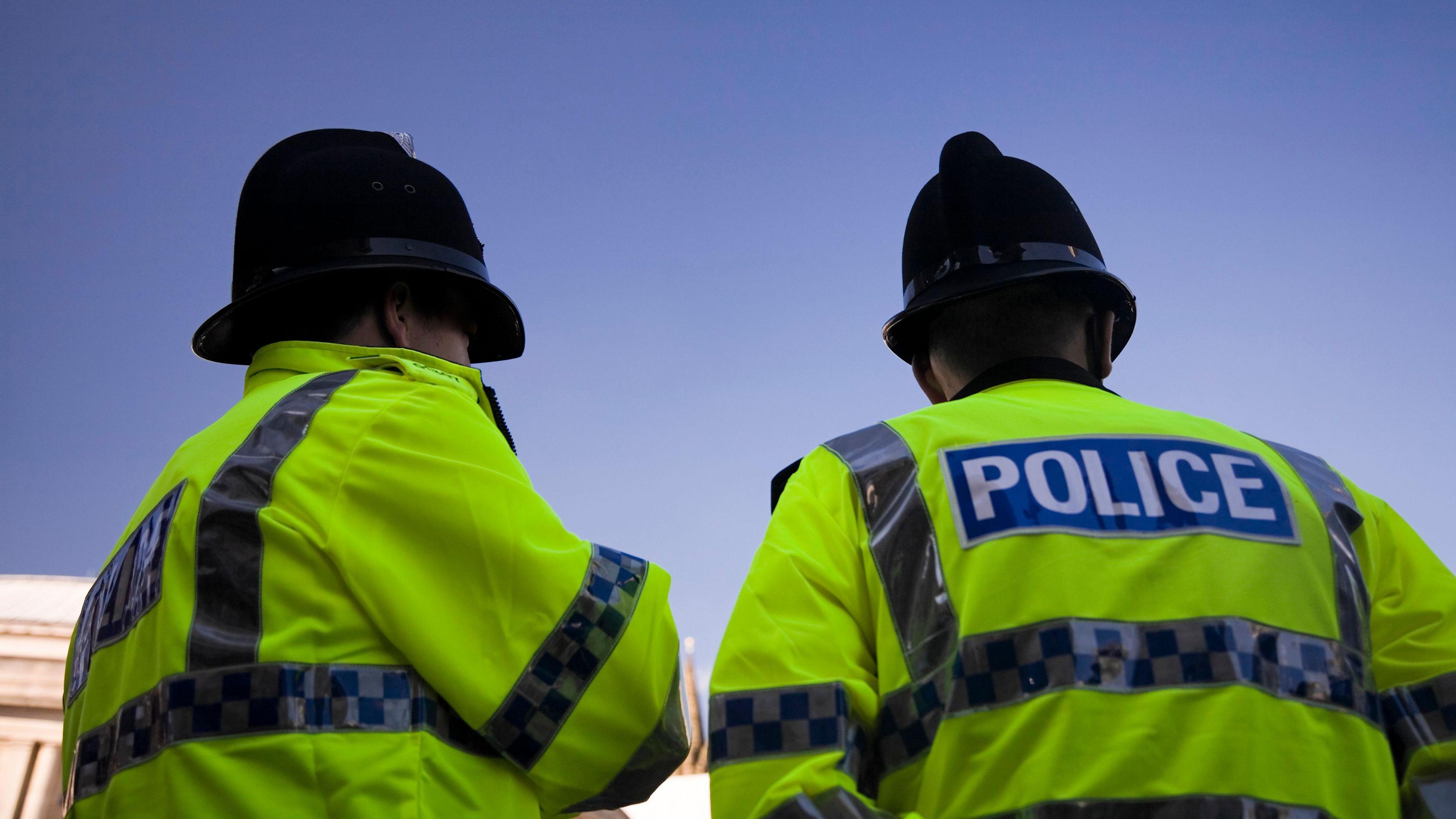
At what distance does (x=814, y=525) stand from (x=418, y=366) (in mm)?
889

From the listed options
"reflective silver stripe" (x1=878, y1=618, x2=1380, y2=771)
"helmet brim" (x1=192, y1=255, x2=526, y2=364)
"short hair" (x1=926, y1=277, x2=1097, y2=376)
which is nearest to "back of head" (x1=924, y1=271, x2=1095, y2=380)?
"short hair" (x1=926, y1=277, x2=1097, y2=376)

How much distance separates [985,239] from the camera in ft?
8.72

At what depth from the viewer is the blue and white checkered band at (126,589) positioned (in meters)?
2.05

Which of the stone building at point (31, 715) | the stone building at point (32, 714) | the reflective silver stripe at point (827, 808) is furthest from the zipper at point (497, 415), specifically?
the stone building at point (31, 715)

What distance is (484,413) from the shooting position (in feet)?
7.86

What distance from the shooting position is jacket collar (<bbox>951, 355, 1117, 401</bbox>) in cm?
232

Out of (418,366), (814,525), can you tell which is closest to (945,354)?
(814,525)

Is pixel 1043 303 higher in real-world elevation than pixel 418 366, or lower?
higher

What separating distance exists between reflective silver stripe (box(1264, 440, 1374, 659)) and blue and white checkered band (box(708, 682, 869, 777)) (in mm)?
871

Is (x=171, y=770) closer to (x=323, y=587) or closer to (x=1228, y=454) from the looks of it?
(x=323, y=587)

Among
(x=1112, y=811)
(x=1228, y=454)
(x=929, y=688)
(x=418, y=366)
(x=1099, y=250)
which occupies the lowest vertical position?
(x=1112, y=811)

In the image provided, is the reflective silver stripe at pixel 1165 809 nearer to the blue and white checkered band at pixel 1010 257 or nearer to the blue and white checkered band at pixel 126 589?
the blue and white checkered band at pixel 1010 257

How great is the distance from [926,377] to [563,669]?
1.28 m

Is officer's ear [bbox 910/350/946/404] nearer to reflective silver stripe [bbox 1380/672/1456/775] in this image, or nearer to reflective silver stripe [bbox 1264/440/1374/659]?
reflective silver stripe [bbox 1264/440/1374/659]
